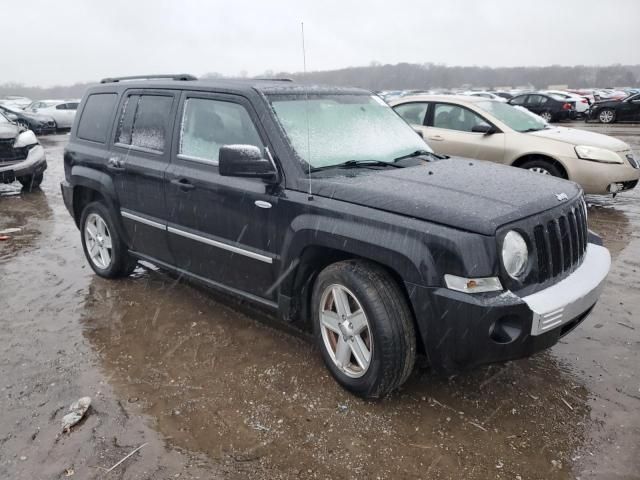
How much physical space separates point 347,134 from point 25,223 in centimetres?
593

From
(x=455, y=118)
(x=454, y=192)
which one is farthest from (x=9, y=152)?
(x=454, y=192)

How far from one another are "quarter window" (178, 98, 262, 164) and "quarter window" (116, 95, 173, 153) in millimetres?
258

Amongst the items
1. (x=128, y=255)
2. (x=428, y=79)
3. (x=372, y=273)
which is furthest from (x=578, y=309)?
(x=428, y=79)

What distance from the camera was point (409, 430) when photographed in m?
2.88

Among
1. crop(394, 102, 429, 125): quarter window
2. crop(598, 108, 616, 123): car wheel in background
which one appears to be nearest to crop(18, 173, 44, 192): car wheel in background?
crop(394, 102, 429, 125): quarter window

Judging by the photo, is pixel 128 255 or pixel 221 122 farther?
pixel 128 255

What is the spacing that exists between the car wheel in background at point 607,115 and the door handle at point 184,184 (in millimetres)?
22701

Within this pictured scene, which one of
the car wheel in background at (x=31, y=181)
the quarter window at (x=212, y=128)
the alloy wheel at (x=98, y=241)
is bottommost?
the car wheel in background at (x=31, y=181)

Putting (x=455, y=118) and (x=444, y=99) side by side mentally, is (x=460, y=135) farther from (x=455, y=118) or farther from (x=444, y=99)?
(x=444, y=99)

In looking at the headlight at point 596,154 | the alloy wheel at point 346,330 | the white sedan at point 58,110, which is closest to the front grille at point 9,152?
the alloy wheel at point 346,330

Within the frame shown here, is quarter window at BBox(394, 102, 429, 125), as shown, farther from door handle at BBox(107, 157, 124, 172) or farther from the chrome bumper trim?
the chrome bumper trim

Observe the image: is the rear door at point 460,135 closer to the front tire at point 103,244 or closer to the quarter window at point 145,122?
the quarter window at point 145,122

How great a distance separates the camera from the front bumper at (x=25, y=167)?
30.6 ft

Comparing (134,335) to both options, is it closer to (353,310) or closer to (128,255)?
(128,255)
